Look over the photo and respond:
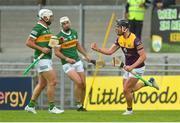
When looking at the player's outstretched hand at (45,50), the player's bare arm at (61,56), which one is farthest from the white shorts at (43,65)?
the player's bare arm at (61,56)

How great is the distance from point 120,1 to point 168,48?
4087mm

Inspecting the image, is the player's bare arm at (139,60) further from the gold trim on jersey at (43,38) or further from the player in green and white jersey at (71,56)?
the gold trim on jersey at (43,38)

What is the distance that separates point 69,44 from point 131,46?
1.71 m

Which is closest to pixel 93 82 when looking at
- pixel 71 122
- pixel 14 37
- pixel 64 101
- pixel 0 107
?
pixel 64 101

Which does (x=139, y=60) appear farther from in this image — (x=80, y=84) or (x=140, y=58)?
(x=80, y=84)

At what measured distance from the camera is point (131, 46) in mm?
16547

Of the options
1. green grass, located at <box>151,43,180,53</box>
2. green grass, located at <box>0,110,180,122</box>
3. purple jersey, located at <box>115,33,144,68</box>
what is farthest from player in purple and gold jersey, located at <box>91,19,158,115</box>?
green grass, located at <box>151,43,180,53</box>

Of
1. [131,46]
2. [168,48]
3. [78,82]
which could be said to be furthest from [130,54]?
[168,48]

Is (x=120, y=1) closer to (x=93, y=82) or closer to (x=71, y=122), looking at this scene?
(x=93, y=82)

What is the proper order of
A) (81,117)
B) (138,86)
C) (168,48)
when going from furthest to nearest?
1. (168,48)
2. (138,86)
3. (81,117)

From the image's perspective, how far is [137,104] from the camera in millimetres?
19891

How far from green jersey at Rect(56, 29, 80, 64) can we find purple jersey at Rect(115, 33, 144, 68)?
50.7 inches

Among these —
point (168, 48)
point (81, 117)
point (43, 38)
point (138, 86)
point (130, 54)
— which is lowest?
point (81, 117)

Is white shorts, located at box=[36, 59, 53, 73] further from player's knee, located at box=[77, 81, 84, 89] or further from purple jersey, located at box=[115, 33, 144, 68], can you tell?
purple jersey, located at box=[115, 33, 144, 68]
